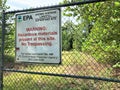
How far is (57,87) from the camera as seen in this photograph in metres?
8.05

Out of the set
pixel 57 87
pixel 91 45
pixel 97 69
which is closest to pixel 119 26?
pixel 91 45

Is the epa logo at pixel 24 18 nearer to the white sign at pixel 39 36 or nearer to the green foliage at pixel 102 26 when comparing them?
the white sign at pixel 39 36

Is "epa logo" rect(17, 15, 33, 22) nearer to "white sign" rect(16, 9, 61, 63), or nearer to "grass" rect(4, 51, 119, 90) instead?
"white sign" rect(16, 9, 61, 63)

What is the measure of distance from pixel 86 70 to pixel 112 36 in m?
2.45

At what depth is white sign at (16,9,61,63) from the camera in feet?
14.4

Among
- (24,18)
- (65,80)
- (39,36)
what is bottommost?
(65,80)

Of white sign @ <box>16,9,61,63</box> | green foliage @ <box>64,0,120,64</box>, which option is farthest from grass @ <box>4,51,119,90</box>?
white sign @ <box>16,9,61,63</box>

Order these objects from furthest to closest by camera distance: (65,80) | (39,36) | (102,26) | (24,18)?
(65,80)
(102,26)
(24,18)
(39,36)

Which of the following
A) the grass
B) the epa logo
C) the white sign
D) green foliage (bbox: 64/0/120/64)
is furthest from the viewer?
the grass

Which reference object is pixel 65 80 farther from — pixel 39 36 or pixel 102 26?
pixel 39 36

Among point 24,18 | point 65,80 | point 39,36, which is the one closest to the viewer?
point 39,36

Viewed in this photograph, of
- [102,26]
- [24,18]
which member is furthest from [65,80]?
[24,18]

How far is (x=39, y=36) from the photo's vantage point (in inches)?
181

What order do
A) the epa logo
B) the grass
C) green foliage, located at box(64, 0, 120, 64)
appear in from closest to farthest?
1. the epa logo
2. green foliage, located at box(64, 0, 120, 64)
3. the grass
